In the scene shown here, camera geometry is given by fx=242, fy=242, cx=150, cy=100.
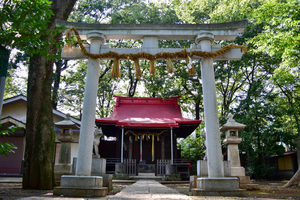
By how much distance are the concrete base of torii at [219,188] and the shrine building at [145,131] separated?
27.0ft

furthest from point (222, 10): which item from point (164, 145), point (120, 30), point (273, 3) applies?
point (120, 30)

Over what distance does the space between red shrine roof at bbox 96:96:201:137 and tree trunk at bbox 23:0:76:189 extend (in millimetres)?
7103

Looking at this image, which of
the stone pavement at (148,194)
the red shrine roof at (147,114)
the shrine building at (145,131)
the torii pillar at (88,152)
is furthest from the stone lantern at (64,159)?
the red shrine roof at (147,114)

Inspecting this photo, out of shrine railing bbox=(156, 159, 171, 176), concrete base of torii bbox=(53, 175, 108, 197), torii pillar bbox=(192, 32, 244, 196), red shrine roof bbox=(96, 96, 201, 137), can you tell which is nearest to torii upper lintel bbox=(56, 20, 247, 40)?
torii pillar bbox=(192, 32, 244, 196)

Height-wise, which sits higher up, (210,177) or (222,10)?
(222,10)

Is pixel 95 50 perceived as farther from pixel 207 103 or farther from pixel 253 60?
pixel 253 60

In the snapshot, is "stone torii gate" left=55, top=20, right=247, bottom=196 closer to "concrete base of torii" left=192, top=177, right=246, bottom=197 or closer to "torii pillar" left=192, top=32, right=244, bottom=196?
"torii pillar" left=192, top=32, right=244, bottom=196

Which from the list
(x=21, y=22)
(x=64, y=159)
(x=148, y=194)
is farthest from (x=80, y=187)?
(x=21, y=22)

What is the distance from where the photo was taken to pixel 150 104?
19.2 metres

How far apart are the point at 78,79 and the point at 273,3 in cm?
1671

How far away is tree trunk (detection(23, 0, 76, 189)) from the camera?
23.9 ft

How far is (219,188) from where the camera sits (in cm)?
595

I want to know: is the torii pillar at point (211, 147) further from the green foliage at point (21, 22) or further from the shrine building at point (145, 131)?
the shrine building at point (145, 131)

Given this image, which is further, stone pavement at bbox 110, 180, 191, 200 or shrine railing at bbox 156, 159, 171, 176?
shrine railing at bbox 156, 159, 171, 176
